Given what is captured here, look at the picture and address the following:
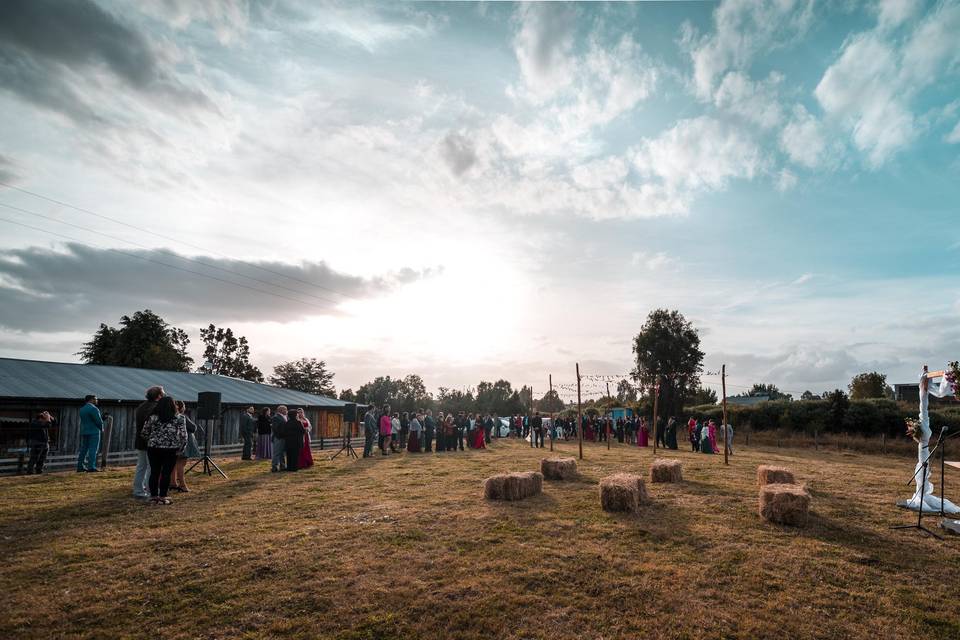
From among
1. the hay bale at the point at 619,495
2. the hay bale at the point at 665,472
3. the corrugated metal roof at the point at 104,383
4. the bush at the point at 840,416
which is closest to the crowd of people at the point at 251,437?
the corrugated metal roof at the point at 104,383

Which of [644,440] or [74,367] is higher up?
[74,367]

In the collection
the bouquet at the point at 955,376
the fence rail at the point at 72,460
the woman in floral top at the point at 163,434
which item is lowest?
the fence rail at the point at 72,460

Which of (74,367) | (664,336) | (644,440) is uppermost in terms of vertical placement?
(664,336)

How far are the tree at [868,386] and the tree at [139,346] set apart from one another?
72141mm

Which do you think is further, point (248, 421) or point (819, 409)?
point (819, 409)

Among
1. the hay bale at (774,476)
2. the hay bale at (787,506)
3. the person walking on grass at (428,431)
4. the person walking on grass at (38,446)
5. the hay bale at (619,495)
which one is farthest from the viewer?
the person walking on grass at (428,431)

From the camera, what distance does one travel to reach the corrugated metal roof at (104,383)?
69.0 ft

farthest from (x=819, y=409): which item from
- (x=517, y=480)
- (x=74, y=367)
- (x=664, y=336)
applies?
(x=74, y=367)

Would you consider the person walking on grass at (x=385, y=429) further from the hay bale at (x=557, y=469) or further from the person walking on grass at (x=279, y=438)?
the hay bale at (x=557, y=469)

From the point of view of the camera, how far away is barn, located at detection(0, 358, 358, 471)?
19.9 meters

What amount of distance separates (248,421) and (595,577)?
1689cm

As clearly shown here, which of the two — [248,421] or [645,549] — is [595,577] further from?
[248,421]

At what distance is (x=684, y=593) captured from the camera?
629 centimetres

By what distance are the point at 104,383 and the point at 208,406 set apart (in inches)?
524
